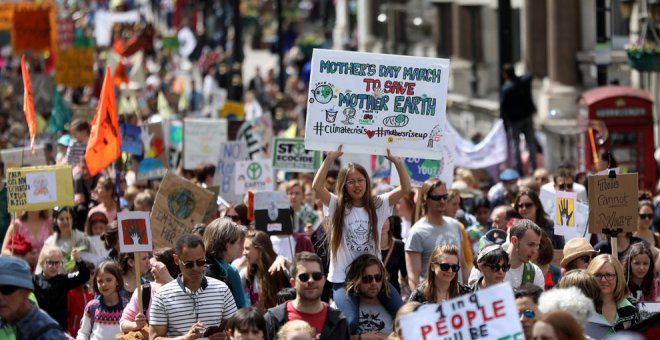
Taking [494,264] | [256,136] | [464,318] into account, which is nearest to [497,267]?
[494,264]

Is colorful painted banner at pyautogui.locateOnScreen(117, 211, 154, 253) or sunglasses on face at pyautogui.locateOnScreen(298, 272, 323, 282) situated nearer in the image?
sunglasses on face at pyautogui.locateOnScreen(298, 272, 323, 282)

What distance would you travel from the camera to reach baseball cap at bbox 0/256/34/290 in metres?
7.88

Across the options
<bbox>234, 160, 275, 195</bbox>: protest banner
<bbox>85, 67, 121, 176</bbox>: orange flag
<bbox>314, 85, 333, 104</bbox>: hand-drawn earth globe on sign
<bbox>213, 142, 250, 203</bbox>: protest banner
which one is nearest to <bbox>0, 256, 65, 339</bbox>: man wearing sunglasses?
<bbox>314, 85, 333, 104</bbox>: hand-drawn earth globe on sign

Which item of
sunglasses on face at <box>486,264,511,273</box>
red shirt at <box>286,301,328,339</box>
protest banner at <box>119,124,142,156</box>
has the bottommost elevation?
red shirt at <box>286,301,328,339</box>

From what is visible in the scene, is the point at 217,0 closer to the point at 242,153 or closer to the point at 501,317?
the point at 242,153

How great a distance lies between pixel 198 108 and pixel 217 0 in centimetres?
3010

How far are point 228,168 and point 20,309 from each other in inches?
384

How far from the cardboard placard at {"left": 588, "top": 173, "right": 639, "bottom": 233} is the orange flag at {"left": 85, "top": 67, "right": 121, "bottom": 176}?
18.3ft

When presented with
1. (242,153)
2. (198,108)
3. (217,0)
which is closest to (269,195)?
(242,153)

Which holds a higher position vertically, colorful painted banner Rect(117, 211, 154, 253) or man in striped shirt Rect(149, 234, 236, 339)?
colorful painted banner Rect(117, 211, 154, 253)

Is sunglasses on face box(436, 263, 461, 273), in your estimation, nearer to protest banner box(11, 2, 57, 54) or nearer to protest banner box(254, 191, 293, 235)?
protest banner box(254, 191, 293, 235)

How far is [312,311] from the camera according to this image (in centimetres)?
923

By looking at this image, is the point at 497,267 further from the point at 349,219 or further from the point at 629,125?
the point at 629,125

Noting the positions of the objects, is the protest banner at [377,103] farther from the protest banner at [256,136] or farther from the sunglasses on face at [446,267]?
the protest banner at [256,136]
